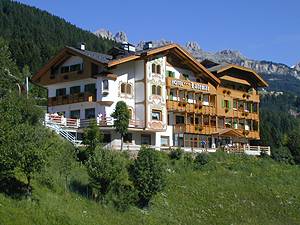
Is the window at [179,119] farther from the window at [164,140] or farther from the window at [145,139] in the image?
the window at [145,139]

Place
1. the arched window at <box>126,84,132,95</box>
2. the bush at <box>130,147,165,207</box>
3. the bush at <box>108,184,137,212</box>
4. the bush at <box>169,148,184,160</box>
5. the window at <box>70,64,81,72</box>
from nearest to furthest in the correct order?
1. the bush at <box>108,184,137,212</box>
2. the bush at <box>130,147,165,207</box>
3. the bush at <box>169,148,184,160</box>
4. the arched window at <box>126,84,132,95</box>
5. the window at <box>70,64,81,72</box>

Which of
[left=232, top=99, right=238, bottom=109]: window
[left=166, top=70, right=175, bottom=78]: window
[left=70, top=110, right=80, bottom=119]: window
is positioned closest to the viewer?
[left=70, top=110, right=80, bottom=119]: window

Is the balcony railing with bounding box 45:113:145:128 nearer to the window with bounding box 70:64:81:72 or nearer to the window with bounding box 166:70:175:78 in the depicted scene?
the window with bounding box 70:64:81:72

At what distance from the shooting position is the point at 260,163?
6128 cm

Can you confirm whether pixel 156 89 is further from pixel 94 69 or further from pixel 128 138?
pixel 94 69

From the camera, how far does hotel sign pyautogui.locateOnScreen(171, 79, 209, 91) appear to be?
64188mm

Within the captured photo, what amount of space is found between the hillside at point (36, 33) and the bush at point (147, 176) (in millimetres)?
97535

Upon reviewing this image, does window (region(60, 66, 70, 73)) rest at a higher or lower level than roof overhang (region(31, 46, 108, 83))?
lower

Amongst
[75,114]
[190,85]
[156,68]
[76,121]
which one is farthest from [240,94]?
[76,121]

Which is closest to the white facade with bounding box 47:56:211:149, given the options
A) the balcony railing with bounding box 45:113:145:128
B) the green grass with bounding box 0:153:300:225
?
the balcony railing with bounding box 45:113:145:128

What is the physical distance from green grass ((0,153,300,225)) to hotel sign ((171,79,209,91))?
355 inches

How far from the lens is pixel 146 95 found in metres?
61.2

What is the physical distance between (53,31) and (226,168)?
5069 inches

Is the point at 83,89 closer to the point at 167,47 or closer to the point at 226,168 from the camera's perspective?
the point at 167,47
